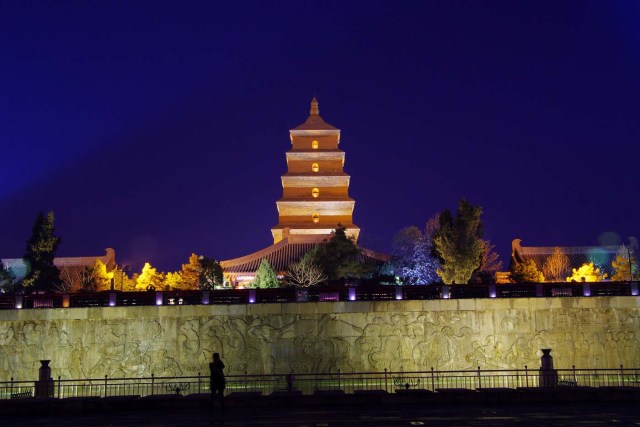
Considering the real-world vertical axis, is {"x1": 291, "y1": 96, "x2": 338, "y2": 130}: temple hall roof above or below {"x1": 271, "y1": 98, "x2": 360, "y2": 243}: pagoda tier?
above

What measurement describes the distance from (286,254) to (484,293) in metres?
21.1

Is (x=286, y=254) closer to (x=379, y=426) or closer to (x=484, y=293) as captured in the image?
(x=484, y=293)

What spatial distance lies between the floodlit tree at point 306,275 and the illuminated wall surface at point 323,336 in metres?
11.1

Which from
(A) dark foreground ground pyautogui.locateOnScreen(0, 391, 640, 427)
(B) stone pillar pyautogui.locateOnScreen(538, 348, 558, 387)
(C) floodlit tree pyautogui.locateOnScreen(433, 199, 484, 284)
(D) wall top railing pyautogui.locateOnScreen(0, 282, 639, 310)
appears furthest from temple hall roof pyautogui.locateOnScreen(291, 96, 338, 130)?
(A) dark foreground ground pyautogui.locateOnScreen(0, 391, 640, 427)

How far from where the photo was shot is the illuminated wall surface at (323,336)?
25.8 m

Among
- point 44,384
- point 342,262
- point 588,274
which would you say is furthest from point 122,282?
point 588,274

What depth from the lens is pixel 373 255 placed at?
45.0m

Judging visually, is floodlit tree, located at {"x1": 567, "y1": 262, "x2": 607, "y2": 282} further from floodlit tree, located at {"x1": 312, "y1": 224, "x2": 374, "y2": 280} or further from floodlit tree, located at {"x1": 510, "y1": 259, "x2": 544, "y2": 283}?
floodlit tree, located at {"x1": 312, "y1": 224, "x2": 374, "y2": 280}

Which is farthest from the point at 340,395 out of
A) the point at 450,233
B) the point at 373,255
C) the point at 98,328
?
the point at 373,255

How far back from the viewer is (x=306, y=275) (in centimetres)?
3812

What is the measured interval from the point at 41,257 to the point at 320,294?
18614mm

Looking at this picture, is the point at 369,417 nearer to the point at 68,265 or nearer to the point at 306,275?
the point at 306,275

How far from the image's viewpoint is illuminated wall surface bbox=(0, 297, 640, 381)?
25.8 m

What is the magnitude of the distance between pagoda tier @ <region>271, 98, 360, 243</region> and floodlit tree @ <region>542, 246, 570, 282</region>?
1384 cm
